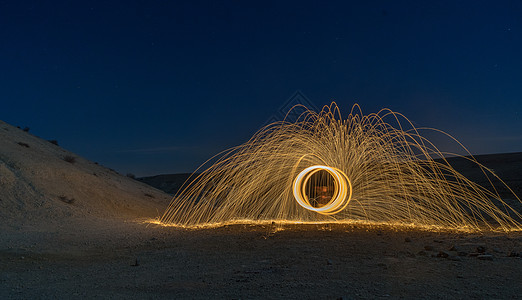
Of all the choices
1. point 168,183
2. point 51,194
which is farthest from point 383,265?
point 168,183

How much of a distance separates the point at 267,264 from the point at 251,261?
1.19 ft

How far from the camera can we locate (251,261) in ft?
21.8

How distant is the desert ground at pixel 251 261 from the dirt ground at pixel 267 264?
0.6 inches

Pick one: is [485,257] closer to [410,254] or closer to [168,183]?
[410,254]

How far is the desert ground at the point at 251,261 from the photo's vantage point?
500cm

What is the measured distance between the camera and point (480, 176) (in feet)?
122

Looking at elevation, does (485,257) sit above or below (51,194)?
below

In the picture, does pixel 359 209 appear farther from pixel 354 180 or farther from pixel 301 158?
pixel 301 158

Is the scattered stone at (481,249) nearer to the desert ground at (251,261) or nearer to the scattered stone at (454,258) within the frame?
the desert ground at (251,261)

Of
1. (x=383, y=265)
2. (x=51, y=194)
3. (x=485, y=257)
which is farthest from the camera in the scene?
(x=51, y=194)

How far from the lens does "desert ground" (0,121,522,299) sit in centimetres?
500

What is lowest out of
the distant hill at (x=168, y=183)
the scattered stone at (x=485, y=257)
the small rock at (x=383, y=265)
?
the small rock at (x=383, y=265)

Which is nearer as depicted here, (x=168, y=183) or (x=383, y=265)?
(x=383, y=265)

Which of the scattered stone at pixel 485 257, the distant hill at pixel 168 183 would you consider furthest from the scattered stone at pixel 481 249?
the distant hill at pixel 168 183
